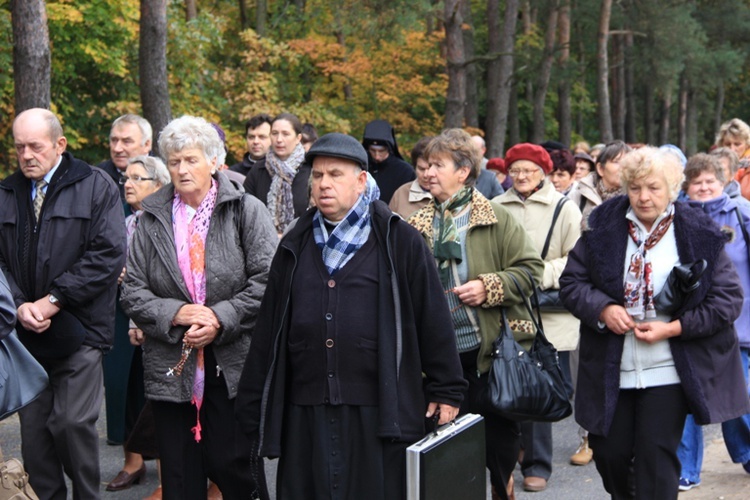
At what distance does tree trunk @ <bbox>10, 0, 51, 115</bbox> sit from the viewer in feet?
29.5

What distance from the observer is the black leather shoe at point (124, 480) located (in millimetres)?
6773

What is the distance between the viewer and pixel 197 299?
17.1 ft

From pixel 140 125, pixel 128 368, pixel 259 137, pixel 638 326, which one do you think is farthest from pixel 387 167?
pixel 638 326

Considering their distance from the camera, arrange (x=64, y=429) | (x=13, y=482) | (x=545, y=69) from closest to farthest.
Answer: (x=13, y=482) < (x=64, y=429) < (x=545, y=69)

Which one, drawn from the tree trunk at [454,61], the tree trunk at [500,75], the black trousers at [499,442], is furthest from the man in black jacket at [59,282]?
the tree trunk at [500,75]

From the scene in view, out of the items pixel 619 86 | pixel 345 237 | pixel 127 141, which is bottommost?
pixel 345 237

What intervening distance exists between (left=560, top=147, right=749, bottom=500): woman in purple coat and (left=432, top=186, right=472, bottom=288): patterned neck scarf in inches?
28.1

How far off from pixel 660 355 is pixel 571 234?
1.96m

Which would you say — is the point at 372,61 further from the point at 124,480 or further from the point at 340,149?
the point at 340,149

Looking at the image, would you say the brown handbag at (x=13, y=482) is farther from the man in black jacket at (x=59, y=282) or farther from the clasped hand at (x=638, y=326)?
the clasped hand at (x=638, y=326)

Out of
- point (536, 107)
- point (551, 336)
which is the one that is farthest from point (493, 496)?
point (536, 107)

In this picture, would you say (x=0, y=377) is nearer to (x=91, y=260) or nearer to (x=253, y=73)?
(x=91, y=260)

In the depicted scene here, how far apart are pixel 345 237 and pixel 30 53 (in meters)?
5.79

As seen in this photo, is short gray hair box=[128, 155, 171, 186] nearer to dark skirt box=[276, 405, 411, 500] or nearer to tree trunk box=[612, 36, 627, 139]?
dark skirt box=[276, 405, 411, 500]
